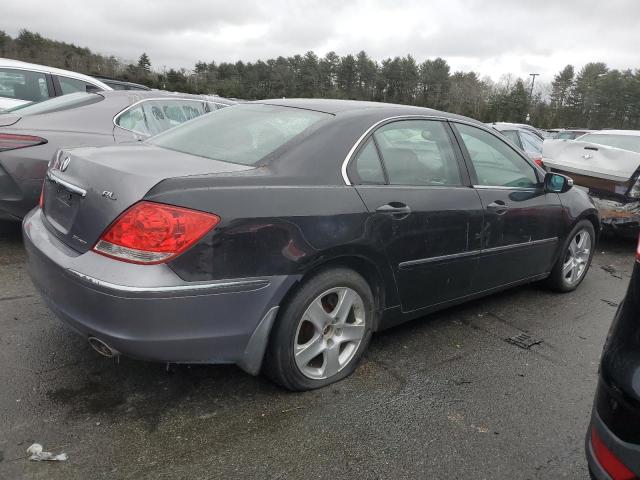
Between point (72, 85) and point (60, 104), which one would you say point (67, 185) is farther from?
point (72, 85)

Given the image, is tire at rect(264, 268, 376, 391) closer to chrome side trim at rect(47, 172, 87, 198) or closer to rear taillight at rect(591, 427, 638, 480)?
chrome side trim at rect(47, 172, 87, 198)

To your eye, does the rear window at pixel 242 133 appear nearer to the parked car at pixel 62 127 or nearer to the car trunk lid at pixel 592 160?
the parked car at pixel 62 127

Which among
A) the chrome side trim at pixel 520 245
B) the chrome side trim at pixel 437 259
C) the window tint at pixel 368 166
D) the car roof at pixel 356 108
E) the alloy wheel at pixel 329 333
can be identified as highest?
the car roof at pixel 356 108

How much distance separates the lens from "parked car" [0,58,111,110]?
22.6ft

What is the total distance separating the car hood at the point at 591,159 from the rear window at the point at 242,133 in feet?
15.4

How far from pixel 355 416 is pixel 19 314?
234 centimetres

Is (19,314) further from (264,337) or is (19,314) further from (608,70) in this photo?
(608,70)

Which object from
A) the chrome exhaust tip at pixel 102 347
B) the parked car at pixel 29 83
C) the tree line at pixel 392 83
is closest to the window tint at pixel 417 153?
the chrome exhaust tip at pixel 102 347

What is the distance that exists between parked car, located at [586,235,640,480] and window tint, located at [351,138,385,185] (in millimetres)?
1387

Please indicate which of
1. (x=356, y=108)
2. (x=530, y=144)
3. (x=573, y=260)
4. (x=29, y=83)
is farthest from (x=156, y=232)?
(x=530, y=144)

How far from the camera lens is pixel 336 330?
9.17 feet

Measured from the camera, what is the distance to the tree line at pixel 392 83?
161 ft

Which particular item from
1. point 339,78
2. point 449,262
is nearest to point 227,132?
point 449,262

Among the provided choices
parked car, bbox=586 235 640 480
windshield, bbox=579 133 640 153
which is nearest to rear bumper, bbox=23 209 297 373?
parked car, bbox=586 235 640 480
